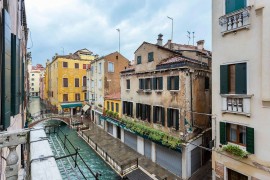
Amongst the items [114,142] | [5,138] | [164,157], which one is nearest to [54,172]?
[5,138]

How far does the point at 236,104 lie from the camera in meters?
9.62

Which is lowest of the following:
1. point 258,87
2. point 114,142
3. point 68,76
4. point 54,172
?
point 114,142

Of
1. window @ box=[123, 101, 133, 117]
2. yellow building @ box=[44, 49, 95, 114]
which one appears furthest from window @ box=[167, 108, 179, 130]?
yellow building @ box=[44, 49, 95, 114]

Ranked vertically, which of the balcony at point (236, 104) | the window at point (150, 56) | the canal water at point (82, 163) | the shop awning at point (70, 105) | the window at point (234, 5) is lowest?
the canal water at point (82, 163)

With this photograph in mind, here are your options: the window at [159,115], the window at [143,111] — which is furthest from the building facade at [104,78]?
the window at [159,115]

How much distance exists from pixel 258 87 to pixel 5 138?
10.4m

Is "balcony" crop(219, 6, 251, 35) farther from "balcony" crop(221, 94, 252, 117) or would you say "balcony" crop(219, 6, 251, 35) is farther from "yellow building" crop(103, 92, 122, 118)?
"yellow building" crop(103, 92, 122, 118)

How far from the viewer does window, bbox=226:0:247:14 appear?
9.32 metres

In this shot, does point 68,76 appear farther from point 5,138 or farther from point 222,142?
point 5,138

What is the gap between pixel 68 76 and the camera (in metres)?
39.2

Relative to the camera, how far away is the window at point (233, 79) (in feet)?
30.2

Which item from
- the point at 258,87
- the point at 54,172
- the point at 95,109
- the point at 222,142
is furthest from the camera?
the point at 95,109

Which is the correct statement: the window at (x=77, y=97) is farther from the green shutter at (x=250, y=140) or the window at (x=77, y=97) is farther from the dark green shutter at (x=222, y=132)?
the green shutter at (x=250, y=140)

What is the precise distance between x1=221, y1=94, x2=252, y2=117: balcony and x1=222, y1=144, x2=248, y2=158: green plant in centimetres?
198
